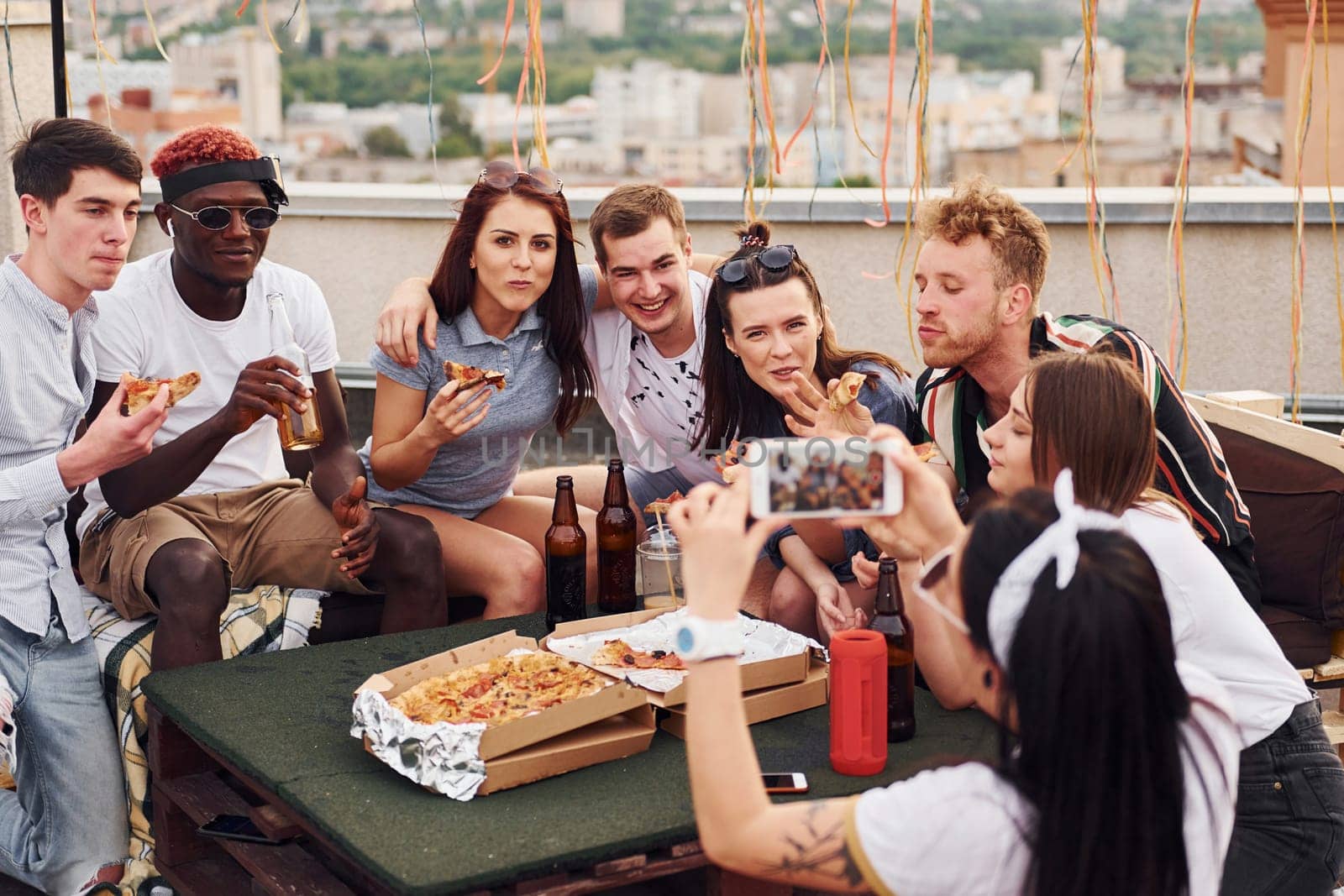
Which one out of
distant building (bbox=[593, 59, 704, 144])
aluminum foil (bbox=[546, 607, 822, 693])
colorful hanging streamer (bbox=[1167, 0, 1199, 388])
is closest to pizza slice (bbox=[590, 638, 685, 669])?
aluminum foil (bbox=[546, 607, 822, 693])

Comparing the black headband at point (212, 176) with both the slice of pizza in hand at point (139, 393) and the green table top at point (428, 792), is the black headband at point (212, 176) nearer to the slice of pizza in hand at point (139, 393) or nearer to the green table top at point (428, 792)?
the slice of pizza in hand at point (139, 393)

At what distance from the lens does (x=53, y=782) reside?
2.76m

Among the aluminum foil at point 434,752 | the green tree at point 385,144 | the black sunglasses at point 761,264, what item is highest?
the green tree at point 385,144

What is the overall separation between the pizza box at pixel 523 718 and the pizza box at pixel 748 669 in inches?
2.7

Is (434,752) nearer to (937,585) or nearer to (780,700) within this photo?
(780,700)

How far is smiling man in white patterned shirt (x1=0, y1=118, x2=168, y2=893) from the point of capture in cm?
273

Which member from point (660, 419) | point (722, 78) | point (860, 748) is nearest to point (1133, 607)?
point (860, 748)

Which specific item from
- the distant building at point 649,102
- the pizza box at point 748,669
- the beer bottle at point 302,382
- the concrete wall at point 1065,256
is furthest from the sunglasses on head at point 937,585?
the distant building at point 649,102

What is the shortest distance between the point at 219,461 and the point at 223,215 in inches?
24.5

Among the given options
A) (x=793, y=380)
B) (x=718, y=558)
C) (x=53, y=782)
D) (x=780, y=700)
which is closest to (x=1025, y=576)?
(x=718, y=558)

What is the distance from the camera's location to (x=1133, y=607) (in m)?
1.39

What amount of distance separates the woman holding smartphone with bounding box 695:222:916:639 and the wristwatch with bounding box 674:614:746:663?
1.45 m

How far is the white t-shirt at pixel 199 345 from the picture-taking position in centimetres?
319

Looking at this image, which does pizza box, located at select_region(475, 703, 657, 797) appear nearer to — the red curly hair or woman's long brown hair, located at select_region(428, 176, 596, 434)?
woman's long brown hair, located at select_region(428, 176, 596, 434)
